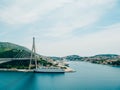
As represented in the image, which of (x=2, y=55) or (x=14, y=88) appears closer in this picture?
(x=14, y=88)

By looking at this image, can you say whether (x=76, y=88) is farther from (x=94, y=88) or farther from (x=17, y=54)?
(x=17, y=54)

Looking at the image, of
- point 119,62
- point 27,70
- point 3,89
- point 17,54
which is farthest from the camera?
point 119,62

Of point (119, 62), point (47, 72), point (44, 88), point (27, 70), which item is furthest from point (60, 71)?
point (119, 62)

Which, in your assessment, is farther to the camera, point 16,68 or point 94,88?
point 16,68

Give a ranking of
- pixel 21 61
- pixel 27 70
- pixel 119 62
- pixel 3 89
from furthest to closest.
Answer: pixel 119 62, pixel 21 61, pixel 27 70, pixel 3 89

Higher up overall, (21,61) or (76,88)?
(21,61)

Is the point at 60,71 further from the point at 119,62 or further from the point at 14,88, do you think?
the point at 119,62

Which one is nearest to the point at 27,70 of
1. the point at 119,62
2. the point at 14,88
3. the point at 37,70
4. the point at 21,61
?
the point at 37,70

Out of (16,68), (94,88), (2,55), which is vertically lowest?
(94,88)

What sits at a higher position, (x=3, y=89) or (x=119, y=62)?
(x=119, y=62)
